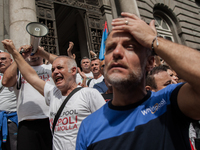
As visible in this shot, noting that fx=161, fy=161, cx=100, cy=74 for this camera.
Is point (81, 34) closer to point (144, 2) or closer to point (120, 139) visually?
point (144, 2)

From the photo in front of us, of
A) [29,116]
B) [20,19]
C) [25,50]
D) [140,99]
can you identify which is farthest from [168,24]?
[140,99]

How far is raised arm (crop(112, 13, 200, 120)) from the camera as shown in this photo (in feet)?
2.79

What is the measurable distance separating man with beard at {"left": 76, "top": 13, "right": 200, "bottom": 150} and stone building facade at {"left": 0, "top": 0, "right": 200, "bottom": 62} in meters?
4.92

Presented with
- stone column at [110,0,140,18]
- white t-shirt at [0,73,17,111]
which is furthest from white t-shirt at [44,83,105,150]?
stone column at [110,0,140,18]

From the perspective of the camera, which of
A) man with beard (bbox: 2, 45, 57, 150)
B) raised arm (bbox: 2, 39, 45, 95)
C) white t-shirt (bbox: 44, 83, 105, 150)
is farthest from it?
man with beard (bbox: 2, 45, 57, 150)

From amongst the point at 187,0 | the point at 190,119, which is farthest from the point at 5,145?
the point at 187,0

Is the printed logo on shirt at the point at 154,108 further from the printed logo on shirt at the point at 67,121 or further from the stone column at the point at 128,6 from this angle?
the stone column at the point at 128,6

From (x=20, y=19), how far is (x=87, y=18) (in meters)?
4.01

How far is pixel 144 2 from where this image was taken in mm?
10906

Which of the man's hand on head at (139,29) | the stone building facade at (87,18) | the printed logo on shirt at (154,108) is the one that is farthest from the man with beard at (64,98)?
the stone building facade at (87,18)

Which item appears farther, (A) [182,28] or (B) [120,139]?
(A) [182,28]

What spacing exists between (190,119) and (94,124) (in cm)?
64

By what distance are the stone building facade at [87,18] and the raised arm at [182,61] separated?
5062 mm

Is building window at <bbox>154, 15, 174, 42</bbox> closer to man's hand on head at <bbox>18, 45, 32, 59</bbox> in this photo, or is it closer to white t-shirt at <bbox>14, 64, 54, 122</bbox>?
man's hand on head at <bbox>18, 45, 32, 59</bbox>
